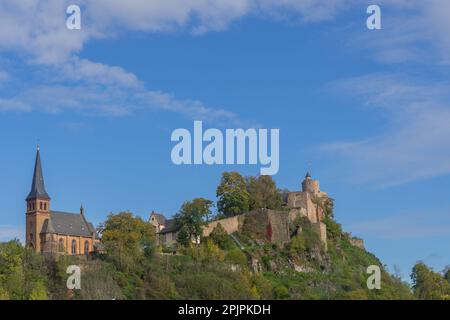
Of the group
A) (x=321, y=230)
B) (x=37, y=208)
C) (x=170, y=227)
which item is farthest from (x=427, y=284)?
(x=37, y=208)

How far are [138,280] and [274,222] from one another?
19100 mm

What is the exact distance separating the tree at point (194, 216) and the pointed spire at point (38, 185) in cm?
1910

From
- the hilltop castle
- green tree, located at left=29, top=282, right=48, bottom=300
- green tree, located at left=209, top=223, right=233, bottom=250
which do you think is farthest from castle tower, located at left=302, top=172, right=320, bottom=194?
green tree, located at left=29, top=282, right=48, bottom=300

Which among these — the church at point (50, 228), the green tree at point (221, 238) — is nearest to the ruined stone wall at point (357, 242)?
the green tree at point (221, 238)

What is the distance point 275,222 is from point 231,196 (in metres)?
4.98

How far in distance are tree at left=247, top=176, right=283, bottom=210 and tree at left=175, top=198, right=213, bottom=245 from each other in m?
8.18

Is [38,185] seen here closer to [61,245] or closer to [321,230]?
[61,245]

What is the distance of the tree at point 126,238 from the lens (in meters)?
80.4

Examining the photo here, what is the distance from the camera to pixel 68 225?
102875 millimetres

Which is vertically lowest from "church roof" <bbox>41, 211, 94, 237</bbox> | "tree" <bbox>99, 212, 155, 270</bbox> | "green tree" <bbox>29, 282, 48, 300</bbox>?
"green tree" <bbox>29, 282, 48, 300</bbox>

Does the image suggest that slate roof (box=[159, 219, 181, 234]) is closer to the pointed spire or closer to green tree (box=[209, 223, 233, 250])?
green tree (box=[209, 223, 233, 250])

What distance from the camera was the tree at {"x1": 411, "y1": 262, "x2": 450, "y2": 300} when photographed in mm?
96544

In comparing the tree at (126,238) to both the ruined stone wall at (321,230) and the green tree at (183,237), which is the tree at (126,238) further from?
the ruined stone wall at (321,230)
